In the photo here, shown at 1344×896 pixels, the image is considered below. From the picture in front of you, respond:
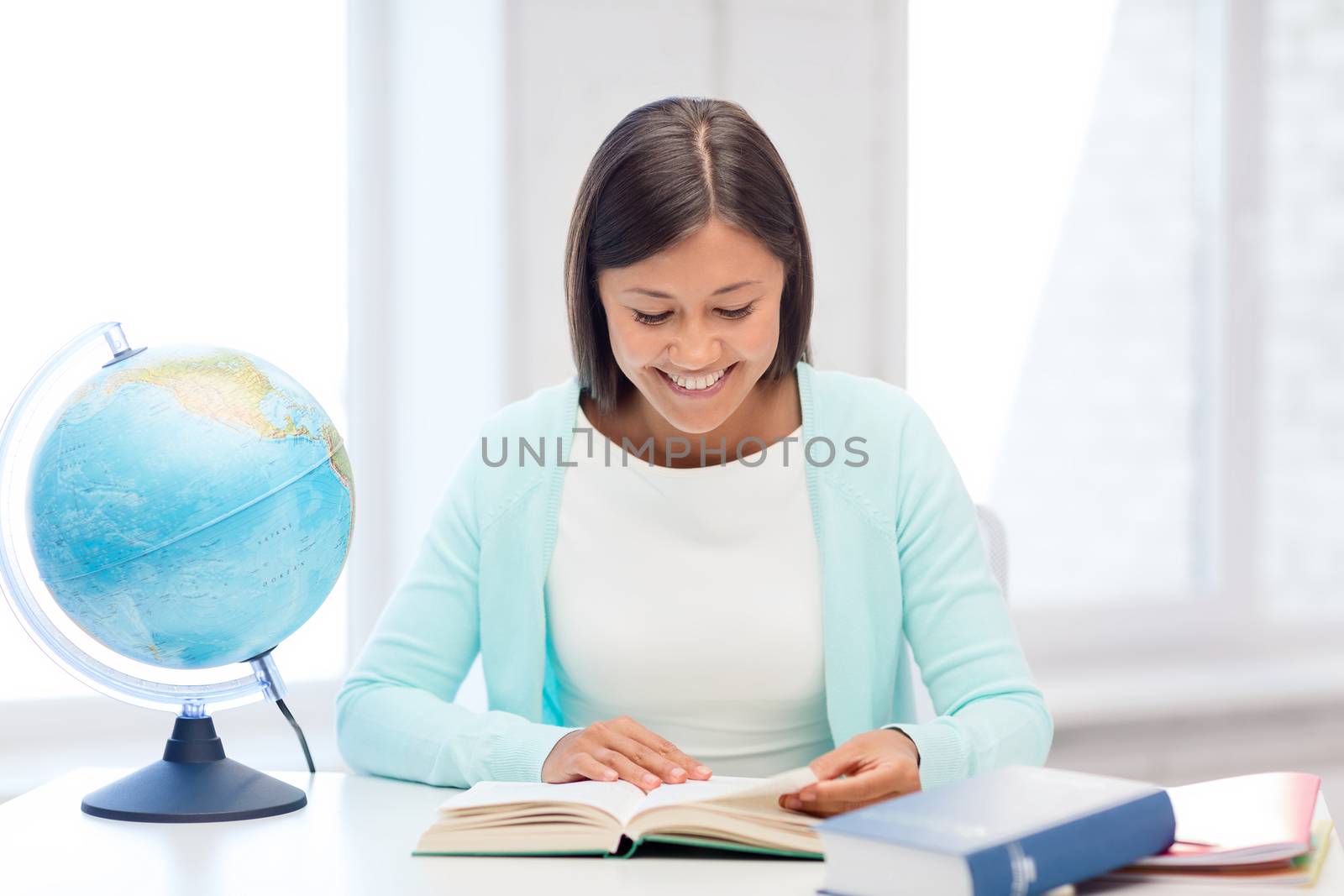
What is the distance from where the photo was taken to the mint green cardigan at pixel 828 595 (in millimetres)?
1369

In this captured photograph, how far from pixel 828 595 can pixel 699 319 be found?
34cm

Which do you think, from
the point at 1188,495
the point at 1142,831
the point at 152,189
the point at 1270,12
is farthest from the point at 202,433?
the point at 1270,12

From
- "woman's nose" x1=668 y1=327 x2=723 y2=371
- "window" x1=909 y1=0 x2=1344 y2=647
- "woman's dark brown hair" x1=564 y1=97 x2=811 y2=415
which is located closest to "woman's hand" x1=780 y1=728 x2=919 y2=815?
"woman's nose" x1=668 y1=327 x2=723 y2=371

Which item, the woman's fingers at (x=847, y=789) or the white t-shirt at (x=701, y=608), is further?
the white t-shirt at (x=701, y=608)

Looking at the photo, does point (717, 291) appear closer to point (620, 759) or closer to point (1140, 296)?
point (620, 759)

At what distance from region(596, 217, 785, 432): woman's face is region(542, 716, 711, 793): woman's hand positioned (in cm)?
38

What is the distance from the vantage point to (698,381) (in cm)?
141

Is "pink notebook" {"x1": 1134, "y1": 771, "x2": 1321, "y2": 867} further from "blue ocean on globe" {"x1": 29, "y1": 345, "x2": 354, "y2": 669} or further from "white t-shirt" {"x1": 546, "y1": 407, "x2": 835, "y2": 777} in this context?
"blue ocean on globe" {"x1": 29, "y1": 345, "x2": 354, "y2": 669}

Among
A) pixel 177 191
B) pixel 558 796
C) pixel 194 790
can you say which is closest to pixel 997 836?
pixel 558 796

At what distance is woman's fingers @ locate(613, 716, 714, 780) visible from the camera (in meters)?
1.15

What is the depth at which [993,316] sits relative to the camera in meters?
2.73

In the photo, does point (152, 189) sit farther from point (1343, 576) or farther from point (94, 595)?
point (1343, 576)

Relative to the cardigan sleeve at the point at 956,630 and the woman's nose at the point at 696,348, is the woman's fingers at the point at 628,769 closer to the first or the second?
the cardigan sleeve at the point at 956,630

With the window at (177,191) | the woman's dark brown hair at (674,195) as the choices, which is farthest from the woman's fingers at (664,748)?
the window at (177,191)
